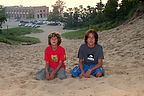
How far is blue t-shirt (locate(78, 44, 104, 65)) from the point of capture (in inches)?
133

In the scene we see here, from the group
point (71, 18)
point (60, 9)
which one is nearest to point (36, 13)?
point (60, 9)

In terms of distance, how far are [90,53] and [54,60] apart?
0.77 meters

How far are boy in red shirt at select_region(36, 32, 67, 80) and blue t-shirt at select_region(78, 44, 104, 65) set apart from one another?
390 mm

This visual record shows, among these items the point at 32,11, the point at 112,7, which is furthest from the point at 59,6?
the point at 112,7

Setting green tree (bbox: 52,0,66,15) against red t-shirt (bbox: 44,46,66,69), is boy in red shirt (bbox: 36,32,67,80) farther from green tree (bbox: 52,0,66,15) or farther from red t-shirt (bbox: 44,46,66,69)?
green tree (bbox: 52,0,66,15)

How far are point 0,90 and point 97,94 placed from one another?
1565 millimetres

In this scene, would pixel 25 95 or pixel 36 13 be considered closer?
pixel 25 95

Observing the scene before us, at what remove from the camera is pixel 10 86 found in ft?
9.82

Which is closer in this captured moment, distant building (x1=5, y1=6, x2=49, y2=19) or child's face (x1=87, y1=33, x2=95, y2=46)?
child's face (x1=87, y1=33, x2=95, y2=46)

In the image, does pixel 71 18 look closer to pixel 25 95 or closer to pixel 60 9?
pixel 60 9

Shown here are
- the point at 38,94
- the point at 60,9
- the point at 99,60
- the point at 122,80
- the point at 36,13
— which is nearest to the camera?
the point at 38,94

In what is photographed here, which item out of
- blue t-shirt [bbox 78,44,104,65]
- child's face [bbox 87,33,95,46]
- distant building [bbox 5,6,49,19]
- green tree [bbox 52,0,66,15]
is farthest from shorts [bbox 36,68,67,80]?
distant building [bbox 5,6,49,19]

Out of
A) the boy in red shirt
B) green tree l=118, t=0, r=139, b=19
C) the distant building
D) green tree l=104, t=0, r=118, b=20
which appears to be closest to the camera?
the boy in red shirt

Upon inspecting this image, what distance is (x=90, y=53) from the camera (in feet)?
11.2
